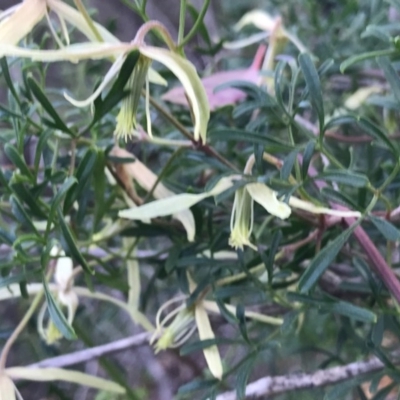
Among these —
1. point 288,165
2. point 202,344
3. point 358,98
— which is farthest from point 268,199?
point 358,98

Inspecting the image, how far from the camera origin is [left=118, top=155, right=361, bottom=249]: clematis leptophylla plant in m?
0.24

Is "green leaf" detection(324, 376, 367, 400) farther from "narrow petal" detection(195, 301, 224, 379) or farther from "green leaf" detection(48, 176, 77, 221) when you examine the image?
"green leaf" detection(48, 176, 77, 221)

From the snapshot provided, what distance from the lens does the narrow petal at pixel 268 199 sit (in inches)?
9.0

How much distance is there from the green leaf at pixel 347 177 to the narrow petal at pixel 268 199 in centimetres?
2


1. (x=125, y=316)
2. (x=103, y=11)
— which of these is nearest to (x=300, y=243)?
(x=125, y=316)

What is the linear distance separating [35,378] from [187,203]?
0.49ft

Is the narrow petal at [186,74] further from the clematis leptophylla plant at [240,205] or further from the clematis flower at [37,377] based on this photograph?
the clematis flower at [37,377]

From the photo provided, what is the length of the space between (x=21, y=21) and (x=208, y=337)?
214mm

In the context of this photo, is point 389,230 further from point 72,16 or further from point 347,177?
point 72,16

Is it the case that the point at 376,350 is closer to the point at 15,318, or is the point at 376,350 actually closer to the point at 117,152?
the point at 117,152

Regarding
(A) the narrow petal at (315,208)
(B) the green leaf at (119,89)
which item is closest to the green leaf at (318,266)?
(A) the narrow petal at (315,208)

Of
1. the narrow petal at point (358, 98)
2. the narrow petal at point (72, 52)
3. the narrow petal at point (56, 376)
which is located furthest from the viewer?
the narrow petal at point (358, 98)

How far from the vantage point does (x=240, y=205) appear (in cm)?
26

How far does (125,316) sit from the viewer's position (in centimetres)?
77
